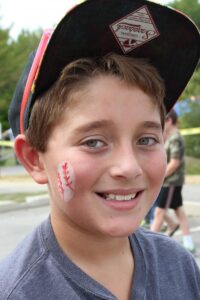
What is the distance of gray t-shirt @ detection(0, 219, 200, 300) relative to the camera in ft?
4.72

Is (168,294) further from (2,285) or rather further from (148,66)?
(148,66)

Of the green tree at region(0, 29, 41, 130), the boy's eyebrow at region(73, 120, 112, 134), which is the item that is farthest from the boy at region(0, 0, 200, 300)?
the green tree at region(0, 29, 41, 130)

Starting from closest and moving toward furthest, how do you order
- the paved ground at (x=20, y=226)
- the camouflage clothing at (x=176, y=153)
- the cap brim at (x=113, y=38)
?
1. the cap brim at (x=113, y=38)
2. the camouflage clothing at (x=176, y=153)
3. the paved ground at (x=20, y=226)

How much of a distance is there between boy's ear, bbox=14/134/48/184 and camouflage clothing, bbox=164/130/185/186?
5.28 meters

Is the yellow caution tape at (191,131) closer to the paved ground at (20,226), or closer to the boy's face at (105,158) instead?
the paved ground at (20,226)

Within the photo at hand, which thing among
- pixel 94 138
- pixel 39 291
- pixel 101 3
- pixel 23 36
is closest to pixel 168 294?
pixel 39 291

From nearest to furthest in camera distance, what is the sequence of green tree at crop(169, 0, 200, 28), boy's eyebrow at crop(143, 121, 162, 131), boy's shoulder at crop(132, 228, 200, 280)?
boy's eyebrow at crop(143, 121, 162, 131)
boy's shoulder at crop(132, 228, 200, 280)
green tree at crop(169, 0, 200, 28)

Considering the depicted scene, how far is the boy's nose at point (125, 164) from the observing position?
143cm

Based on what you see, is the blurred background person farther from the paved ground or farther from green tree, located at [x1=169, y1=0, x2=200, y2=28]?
green tree, located at [x1=169, y1=0, x2=200, y2=28]

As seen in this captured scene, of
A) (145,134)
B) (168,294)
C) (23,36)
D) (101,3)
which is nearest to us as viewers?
(101,3)

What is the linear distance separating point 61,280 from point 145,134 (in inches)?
18.7

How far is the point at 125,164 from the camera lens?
1.43m

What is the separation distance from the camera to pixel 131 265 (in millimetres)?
1707

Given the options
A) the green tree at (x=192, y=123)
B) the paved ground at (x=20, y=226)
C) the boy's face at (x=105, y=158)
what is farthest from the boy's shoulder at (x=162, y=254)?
the green tree at (x=192, y=123)
